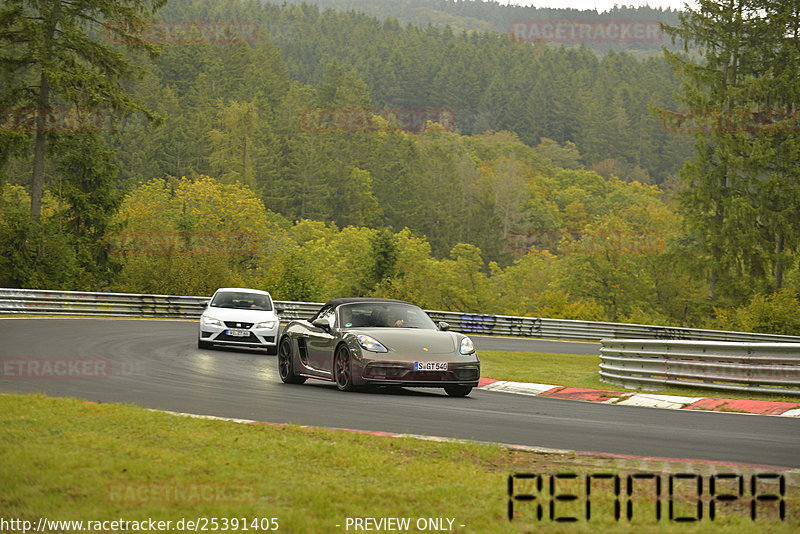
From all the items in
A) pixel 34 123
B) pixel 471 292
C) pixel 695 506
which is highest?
pixel 34 123

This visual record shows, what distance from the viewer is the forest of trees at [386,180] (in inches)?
1841

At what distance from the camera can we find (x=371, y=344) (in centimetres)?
1426

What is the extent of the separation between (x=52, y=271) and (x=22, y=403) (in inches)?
1352

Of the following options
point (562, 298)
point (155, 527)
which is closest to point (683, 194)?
point (562, 298)

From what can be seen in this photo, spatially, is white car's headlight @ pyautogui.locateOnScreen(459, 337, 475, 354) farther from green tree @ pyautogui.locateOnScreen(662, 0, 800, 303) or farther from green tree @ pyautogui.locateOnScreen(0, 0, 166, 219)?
green tree @ pyautogui.locateOnScreen(662, 0, 800, 303)

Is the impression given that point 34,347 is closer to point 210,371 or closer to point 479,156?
point 210,371

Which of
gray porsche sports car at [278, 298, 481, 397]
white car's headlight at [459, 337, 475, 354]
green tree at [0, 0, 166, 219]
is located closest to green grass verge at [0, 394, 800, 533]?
gray porsche sports car at [278, 298, 481, 397]

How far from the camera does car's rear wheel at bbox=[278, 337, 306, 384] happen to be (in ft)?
52.7

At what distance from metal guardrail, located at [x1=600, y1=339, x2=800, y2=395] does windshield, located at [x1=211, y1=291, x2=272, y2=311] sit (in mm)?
9356

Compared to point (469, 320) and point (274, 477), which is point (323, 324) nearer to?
point (274, 477)

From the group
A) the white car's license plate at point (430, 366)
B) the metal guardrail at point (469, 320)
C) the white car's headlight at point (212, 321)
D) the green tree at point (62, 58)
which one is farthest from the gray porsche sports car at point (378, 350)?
the green tree at point (62, 58)

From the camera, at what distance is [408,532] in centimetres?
555

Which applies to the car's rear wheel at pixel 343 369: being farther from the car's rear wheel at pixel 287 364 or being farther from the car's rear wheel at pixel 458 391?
the car's rear wheel at pixel 458 391

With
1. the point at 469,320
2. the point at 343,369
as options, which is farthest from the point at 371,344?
the point at 469,320
